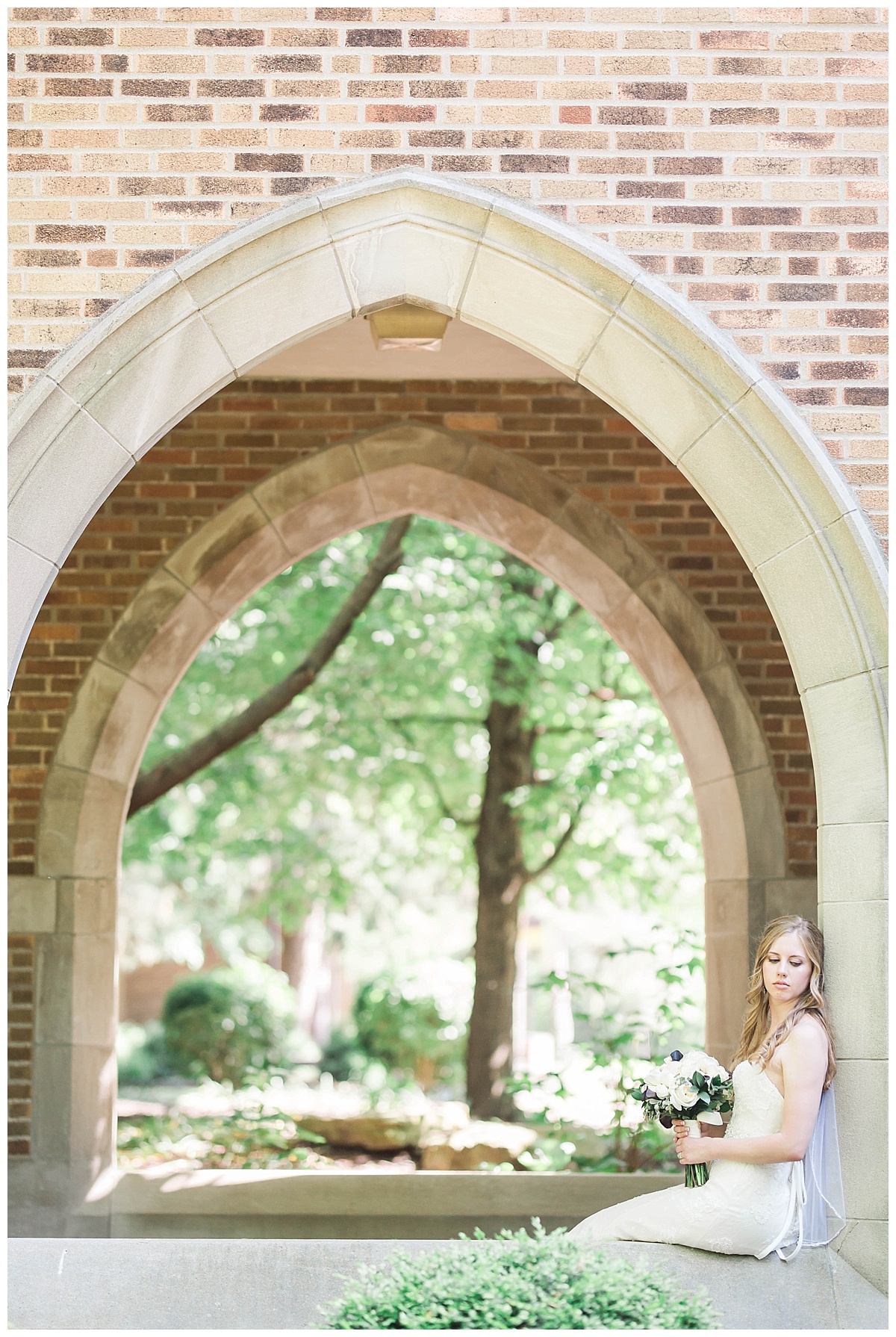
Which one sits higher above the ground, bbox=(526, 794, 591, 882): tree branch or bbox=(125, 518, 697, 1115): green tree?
bbox=(125, 518, 697, 1115): green tree

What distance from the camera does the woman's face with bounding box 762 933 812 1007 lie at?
155 inches

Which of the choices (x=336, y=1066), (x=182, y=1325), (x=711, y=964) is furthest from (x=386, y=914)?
(x=182, y=1325)

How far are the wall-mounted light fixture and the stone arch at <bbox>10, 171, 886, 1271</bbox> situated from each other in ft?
2.72

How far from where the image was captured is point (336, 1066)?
53.6ft

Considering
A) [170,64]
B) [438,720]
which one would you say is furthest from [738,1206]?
[438,720]

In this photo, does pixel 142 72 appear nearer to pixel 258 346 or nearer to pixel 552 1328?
pixel 258 346

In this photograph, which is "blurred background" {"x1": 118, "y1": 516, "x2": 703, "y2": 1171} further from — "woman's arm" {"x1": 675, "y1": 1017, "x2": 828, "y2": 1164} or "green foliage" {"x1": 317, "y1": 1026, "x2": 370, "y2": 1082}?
"woman's arm" {"x1": 675, "y1": 1017, "x2": 828, "y2": 1164}

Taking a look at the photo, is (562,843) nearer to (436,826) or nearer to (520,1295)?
(436,826)

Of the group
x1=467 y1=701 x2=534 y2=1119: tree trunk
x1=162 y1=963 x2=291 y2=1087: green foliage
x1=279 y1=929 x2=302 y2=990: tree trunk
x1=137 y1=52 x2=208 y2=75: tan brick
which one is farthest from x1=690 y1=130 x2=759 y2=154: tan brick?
x1=279 y1=929 x2=302 y2=990: tree trunk

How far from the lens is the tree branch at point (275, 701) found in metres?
7.90

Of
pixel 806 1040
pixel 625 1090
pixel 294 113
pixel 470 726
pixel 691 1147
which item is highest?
pixel 294 113

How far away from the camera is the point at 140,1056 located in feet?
54.8

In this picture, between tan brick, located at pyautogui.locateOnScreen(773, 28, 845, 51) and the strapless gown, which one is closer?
the strapless gown

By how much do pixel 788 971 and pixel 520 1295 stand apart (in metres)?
1.24
